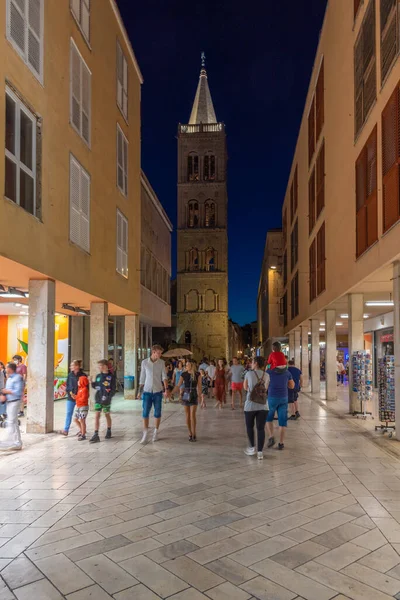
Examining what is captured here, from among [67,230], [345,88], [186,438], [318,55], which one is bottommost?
[186,438]

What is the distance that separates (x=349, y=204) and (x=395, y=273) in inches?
175

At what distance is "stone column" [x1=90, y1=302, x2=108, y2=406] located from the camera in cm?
1745

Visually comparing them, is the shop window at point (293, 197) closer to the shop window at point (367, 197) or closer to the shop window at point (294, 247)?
the shop window at point (294, 247)

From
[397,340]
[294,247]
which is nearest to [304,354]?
[294,247]

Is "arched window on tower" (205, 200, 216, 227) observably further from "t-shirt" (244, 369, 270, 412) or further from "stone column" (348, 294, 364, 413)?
"t-shirt" (244, 369, 270, 412)

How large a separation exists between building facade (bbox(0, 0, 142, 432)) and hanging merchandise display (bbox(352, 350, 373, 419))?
8425 mm

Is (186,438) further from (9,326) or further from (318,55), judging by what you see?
(318,55)

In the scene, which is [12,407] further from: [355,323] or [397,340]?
[355,323]

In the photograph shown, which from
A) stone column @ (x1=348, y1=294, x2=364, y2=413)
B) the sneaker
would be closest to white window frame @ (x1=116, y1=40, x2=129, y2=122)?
stone column @ (x1=348, y1=294, x2=364, y2=413)

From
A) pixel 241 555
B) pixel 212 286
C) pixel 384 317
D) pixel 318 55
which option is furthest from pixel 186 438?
pixel 212 286

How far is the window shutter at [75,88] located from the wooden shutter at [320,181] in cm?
1029

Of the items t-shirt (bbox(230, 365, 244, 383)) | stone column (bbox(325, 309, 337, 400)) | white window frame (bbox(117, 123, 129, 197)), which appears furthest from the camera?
stone column (bbox(325, 309, 337, 400))

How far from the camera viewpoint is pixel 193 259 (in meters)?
62.7

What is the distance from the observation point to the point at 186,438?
11.5m
